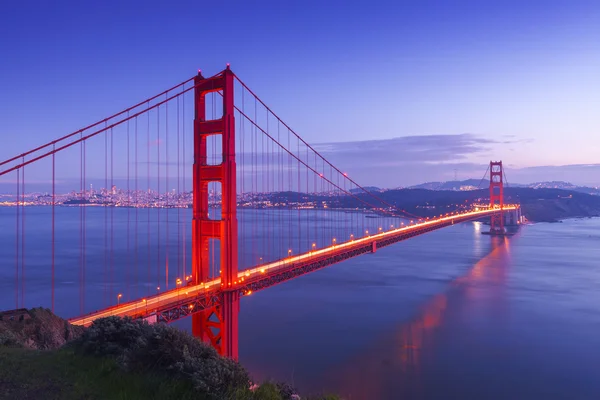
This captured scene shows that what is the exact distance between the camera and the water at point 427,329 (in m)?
14.5

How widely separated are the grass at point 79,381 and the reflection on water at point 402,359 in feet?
33.4

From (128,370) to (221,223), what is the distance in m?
9.40

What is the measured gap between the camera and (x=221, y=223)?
1388 cm

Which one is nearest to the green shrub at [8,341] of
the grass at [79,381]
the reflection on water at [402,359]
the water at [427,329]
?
the grass at [79,381]

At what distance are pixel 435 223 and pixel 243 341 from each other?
970 inches

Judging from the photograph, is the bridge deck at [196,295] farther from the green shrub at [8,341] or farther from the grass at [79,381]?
the grass at [79,381]

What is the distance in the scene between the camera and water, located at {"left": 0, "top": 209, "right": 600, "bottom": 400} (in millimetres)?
14516

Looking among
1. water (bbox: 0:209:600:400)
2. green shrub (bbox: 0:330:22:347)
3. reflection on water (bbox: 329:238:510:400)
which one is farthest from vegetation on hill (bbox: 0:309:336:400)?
reflection on water (bbox: 329:238:510:400)

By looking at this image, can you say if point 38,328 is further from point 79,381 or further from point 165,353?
point 165,353

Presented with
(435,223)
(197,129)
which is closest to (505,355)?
(197,129)

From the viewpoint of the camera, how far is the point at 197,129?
1457cm

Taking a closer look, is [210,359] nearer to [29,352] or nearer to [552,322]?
[29,352]

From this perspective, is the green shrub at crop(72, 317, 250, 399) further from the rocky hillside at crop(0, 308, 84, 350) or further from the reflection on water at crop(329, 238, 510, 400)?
the reflection on water at crop(329, 238, 510, 400)

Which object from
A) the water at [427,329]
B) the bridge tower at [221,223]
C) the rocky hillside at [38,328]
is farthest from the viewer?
the water at [427,329]
